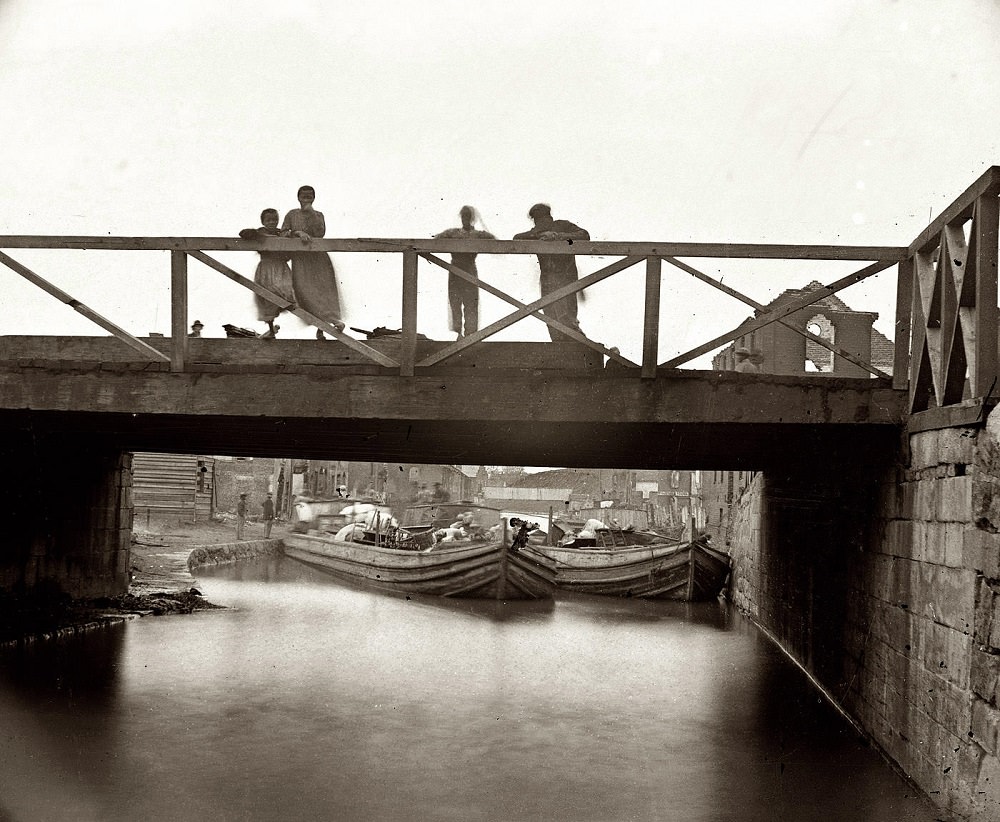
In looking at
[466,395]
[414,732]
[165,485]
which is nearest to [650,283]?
[466,395]

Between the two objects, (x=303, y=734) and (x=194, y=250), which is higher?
(x=194, y=250)

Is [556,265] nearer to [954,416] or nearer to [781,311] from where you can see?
[781,311]

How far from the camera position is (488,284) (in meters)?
7.04

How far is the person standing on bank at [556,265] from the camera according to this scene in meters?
8.51

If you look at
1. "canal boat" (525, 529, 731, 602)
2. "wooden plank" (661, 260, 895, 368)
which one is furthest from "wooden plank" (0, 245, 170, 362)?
"canal boat" (525, 529, 731, 602)

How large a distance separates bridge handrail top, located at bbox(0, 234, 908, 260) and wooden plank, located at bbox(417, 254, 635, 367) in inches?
5.4

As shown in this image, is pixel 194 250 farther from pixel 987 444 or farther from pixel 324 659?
pixel 324 659

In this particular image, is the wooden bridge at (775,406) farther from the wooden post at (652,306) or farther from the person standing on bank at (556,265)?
the person standing on bank at (556,265)

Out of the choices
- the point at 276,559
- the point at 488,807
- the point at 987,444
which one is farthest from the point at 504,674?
the point at 276,559

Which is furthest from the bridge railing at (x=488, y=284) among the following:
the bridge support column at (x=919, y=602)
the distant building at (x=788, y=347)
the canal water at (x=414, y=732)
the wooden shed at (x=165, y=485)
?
Result: the wooden shed at (x=165, y=485)

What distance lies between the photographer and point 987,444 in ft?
17.6

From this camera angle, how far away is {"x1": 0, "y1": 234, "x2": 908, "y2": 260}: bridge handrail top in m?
7.06

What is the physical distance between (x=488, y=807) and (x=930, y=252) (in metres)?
5.27

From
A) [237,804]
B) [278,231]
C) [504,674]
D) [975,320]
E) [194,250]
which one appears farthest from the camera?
[504,674]
